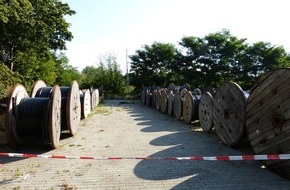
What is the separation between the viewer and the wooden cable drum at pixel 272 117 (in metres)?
6.00

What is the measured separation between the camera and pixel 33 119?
833cm

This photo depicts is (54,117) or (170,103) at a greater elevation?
(54,117)

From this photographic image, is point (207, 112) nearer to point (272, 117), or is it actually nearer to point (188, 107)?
point (188, 107)

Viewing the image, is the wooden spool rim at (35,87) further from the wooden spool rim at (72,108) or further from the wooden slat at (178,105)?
the wooden slat at (178,105)

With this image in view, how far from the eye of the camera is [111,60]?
50.2 m

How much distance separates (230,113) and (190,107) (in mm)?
5122

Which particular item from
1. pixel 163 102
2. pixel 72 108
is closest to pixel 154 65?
pixel 163 102

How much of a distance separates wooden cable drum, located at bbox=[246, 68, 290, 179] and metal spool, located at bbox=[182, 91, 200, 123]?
6.07 m

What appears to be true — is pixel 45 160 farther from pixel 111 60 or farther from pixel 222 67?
pixel 111 60

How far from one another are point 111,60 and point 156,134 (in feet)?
130

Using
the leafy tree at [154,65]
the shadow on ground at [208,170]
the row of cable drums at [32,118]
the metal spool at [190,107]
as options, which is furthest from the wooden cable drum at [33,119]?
the leafy tree at [154,65]

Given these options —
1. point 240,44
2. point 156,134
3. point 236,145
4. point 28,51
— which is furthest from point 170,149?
point 240,44

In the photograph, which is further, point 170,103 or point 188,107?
point 170,103

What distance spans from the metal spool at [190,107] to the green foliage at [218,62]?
67.7 ft
